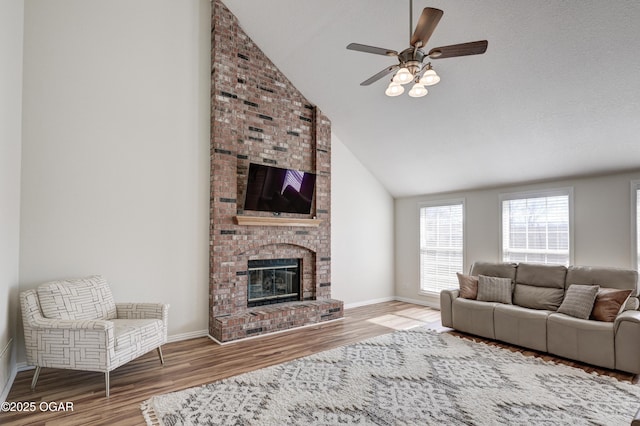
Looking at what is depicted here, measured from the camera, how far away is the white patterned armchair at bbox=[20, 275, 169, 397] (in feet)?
10.1

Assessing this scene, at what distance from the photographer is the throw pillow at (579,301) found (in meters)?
3.95

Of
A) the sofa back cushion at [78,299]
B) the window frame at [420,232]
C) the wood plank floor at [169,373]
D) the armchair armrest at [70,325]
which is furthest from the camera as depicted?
the window frame at [420,232]

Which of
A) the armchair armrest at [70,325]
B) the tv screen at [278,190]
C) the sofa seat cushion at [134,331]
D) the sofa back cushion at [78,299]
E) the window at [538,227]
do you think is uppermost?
the tv screen at [278,190]

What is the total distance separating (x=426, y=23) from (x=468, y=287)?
371 cm

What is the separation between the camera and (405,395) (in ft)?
9.93

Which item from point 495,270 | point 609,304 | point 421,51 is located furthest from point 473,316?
point 421,51

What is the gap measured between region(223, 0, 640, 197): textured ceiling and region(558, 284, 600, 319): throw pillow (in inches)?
65.3

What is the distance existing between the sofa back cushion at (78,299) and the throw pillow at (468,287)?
→ 445cm

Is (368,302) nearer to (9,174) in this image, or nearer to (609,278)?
(609,278)

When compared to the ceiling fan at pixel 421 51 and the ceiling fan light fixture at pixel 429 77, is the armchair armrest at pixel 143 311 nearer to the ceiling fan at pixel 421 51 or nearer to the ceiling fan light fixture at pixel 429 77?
the ceiling fan at pixel 421 51

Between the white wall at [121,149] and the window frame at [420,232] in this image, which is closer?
the white wall at [121,149]

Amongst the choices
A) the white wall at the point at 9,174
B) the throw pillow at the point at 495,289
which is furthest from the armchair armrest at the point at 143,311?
the throw pillow at the point at 495,289

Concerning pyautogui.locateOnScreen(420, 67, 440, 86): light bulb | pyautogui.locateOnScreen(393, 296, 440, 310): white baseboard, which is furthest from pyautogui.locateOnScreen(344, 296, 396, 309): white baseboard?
pyautogui.locateOnScreen(420, 67, 440, 86): light bulb

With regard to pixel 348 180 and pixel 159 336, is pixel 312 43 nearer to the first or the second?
pixel 348 180
